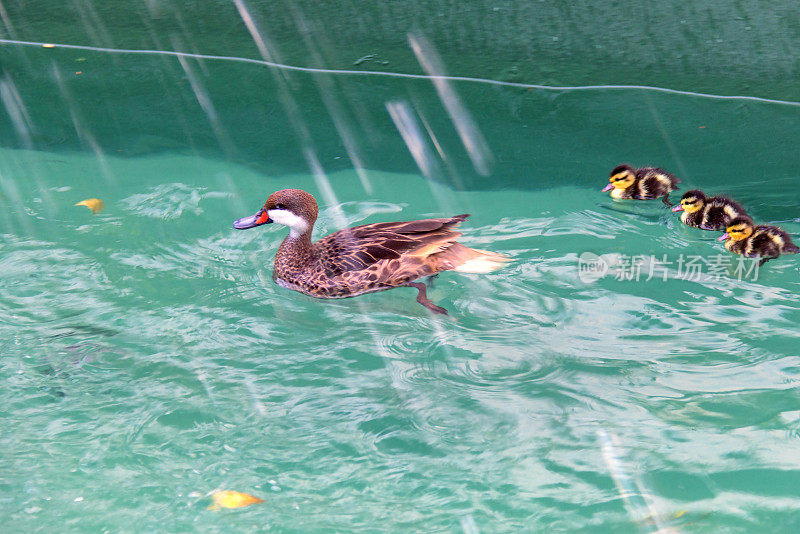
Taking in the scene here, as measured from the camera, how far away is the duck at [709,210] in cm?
511

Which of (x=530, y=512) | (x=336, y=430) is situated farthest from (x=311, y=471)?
(x=530, y=512)

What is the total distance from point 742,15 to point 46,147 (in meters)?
6.08

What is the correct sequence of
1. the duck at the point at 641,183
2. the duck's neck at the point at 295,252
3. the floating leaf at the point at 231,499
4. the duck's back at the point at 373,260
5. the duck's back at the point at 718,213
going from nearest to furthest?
1. the floating leaf at the point at 231,499
2. the duck's back at the point at 373,260
3. the duck's neck at the point at 295,252
4. the duck's back at the point at 718,213
5. the duck at the point at 641,183

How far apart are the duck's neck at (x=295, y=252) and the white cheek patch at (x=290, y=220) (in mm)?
30

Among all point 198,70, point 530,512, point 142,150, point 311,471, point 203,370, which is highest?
point 198,70

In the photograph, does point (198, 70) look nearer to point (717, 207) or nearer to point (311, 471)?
point (717, 207)

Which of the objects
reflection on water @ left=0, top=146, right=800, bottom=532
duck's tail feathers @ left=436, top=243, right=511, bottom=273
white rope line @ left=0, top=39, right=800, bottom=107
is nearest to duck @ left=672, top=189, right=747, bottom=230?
reflection on water @ left=0, top=146, right=800, bottom=532

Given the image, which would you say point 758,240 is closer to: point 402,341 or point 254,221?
point 402,341

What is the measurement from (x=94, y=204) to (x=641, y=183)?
3848mm

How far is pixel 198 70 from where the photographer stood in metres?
8.27

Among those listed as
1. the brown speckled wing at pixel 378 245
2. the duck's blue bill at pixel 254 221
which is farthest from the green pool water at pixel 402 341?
the duck's blue bill at pixel 254 221

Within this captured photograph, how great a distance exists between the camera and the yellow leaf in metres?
5.61

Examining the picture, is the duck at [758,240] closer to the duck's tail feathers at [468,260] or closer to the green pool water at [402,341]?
the green pool water at [402,341]

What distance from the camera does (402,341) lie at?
165 inches
